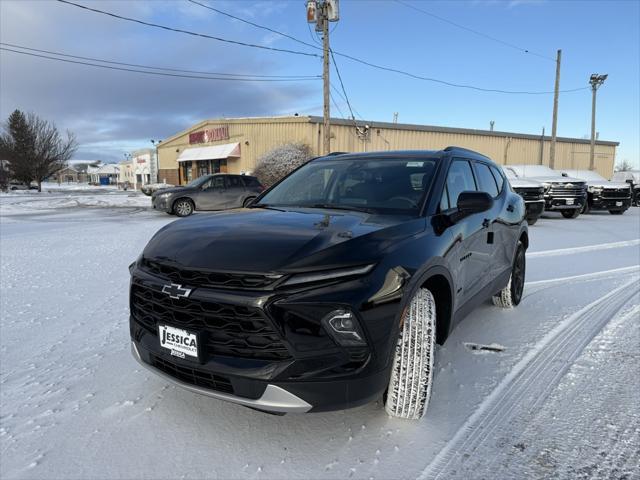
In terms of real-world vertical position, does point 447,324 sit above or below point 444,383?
above

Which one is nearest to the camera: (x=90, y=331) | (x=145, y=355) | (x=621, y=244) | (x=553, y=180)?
(x=145, y=355)

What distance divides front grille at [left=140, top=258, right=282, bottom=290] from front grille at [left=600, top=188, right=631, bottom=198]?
63.1ft

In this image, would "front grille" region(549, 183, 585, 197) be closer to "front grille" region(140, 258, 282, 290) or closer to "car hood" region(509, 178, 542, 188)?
"car hood" region(509, 178, 542, 188)

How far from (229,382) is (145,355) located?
0.67 meters

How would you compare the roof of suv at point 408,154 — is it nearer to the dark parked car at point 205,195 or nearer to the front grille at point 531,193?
the front grille at point 531,193

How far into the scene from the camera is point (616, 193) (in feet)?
56.7

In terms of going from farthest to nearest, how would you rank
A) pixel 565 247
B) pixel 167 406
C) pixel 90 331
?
pixel 565 247 → pixel 90 331 → pixel 167 406

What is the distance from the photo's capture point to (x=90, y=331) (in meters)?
3.84

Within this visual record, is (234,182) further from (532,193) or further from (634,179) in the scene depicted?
(634,179)

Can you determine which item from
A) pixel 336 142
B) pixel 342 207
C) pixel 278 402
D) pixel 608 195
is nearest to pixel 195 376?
pixel 278 402

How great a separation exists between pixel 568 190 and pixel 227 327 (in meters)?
16.0

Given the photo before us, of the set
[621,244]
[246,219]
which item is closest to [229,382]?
[246,219]

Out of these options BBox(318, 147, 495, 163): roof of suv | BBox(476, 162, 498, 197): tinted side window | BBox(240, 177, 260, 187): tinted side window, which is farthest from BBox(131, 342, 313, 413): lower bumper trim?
BBox(240, 177, 260, 187): tinted side window

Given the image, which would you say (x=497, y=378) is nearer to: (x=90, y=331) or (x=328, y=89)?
(x=90, y=331)
